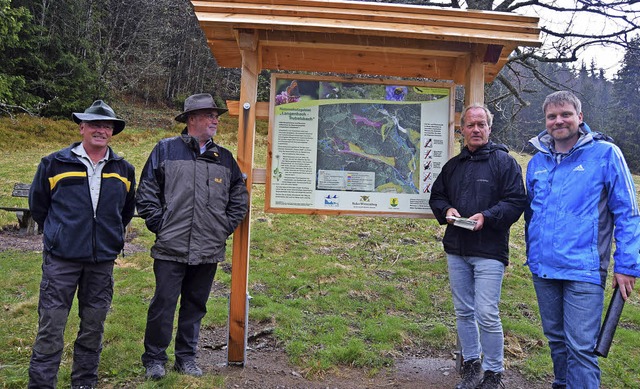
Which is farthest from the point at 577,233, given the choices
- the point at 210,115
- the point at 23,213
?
the point at 23,213

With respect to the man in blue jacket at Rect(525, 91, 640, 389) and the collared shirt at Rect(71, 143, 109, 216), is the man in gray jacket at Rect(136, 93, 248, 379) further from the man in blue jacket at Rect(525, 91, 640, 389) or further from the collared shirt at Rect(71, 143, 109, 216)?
the man in blue jacket at Rect(525, 91, 640, 389)

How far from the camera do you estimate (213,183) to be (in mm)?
3807

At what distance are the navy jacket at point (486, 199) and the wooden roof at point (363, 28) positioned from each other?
3.34 ft

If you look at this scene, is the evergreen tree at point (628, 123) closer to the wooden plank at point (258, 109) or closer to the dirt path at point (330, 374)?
the dirt path at point (330, 374)

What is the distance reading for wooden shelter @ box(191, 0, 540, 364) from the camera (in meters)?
3.90

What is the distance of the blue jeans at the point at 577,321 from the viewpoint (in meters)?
3.07

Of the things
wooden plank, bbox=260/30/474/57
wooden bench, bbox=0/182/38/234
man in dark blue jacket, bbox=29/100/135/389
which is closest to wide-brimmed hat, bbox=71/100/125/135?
man in dark blue jacket, bbox=29/100/135/389

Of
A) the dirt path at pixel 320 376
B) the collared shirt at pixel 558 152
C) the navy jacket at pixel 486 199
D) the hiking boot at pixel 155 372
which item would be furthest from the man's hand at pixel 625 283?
Answer: the hiking boot at pixel 155 372

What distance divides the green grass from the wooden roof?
294cm

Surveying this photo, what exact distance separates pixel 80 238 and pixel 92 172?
0.50 meters

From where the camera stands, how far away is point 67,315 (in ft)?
11.1

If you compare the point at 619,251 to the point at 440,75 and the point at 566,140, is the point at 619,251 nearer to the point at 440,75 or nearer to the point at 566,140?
the point at 566,140

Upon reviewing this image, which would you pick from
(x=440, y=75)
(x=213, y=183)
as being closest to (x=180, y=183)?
(x=213, y=183)

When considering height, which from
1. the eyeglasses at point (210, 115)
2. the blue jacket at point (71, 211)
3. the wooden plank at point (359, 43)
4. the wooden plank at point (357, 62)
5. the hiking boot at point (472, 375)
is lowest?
the hiking boot at point (472, 375)
